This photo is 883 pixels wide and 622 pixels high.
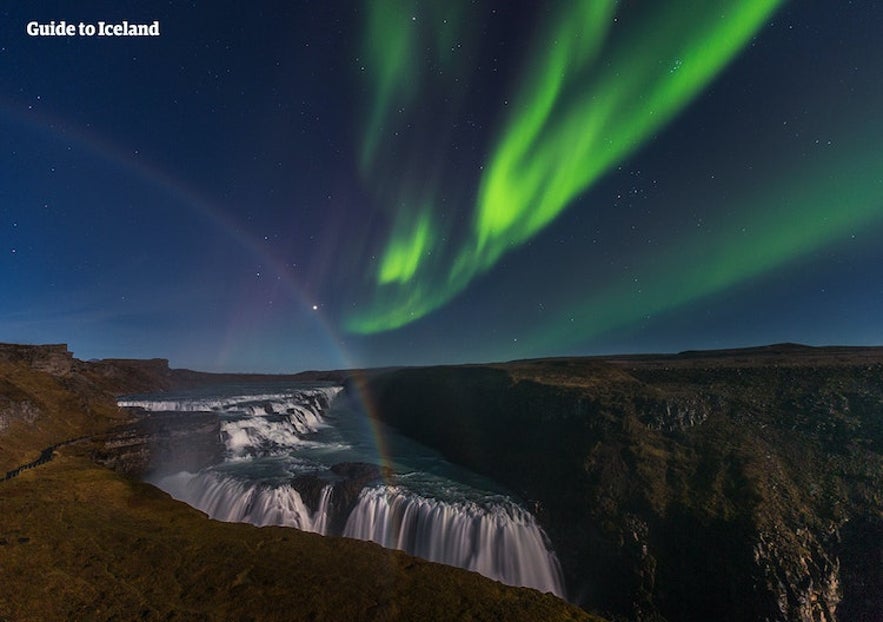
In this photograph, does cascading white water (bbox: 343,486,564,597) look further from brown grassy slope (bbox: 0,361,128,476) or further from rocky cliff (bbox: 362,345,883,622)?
brown grassy slope (bbox: 0,361,128,476)

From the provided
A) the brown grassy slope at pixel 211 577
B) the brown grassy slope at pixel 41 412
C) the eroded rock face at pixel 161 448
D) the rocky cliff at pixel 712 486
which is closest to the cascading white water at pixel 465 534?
the rocky cliff at pixel 712 486

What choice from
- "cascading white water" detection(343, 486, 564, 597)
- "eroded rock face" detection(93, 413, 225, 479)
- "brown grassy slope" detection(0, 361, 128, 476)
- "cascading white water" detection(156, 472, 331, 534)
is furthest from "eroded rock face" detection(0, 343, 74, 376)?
"cascading white water" detection(343, 486, 564, 597)

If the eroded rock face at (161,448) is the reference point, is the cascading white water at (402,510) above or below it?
below

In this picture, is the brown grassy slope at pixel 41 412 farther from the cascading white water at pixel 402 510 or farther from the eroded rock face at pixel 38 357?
the cascading white water at pixel 402 510

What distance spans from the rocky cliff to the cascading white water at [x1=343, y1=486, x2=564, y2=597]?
1.93 metres

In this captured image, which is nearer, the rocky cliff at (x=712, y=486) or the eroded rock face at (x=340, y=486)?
the rocky cliff at (x=712, y=486)

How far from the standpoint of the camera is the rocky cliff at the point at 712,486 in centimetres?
2094

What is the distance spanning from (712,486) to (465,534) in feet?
58.3

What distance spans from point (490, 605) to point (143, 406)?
75.5 m

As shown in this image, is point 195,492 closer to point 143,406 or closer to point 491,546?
point 491,546

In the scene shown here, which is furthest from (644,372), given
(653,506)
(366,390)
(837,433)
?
(366,390)

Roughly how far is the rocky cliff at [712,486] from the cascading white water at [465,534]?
6.33 ft

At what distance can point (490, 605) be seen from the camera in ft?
44.6

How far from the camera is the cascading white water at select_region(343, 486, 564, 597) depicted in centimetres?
2450
